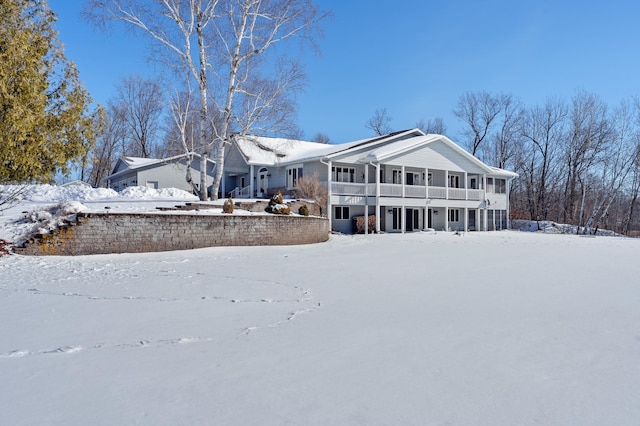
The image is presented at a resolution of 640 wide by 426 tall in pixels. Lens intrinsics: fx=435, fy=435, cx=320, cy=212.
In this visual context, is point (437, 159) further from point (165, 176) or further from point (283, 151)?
point (165, 176)

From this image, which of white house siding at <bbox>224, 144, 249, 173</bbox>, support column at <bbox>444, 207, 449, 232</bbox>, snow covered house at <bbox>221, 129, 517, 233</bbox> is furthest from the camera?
white house siding at <bbox>224, 144, 249, 173</bbox>

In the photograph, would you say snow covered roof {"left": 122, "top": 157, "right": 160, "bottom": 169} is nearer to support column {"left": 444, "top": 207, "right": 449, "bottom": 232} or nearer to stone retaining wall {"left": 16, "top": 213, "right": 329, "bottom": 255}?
stone retaining wall {"left": 16, "top": 213, "right": 329, "bottom": 255}

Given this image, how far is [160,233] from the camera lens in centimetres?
1429

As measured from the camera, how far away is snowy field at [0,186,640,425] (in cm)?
313

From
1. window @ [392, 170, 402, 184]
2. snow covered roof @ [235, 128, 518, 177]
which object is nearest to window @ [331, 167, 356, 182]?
snow covered roof @ [235, 128, 518, 177]

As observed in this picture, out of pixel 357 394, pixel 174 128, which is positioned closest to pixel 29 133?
pixel 357 394

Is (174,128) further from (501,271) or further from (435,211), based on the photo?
(501,271)

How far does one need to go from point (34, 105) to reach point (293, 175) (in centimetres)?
1785

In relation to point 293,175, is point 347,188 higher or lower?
lower

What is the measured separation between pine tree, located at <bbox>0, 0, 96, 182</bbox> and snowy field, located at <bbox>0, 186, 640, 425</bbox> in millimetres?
3396

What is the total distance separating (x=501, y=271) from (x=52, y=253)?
12176 millimetres

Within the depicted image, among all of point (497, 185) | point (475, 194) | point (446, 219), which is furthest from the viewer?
point (497, 185)

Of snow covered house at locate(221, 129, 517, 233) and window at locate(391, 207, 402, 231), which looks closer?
snow covered house at locate(221, 129, 517, 233)

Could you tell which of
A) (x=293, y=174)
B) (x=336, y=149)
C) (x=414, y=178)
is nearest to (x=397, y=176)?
(x=414, y=178)
